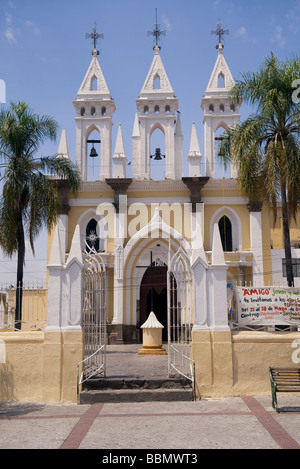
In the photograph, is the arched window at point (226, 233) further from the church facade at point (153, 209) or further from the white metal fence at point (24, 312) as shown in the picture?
the white metal fence at point (24, 312)

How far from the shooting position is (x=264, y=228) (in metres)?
20.5

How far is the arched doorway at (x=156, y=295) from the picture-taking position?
20828 mm

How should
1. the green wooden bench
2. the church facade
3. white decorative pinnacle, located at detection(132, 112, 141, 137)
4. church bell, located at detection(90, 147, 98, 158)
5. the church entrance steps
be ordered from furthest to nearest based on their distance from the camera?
church bell, located at detection(90, 147, 98, 158)
white decorative pinnacle, located at detection(132, 112, 141, 137)
the church facade
the church entrance steps
the green wooden bench

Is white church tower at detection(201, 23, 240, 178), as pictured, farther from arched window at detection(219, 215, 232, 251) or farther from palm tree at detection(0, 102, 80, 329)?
palm tree at detection(0, 102, 80, 329)

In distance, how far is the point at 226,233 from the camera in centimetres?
2083

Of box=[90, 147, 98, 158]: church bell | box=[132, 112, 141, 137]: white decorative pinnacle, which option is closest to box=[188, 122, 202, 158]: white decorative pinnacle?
box=[132, 112, 141, 137]: white decorative pinnacle

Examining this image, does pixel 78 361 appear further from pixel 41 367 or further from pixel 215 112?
pixel 215 112

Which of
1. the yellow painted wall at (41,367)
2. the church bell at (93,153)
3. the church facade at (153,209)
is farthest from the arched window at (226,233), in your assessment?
the yellow painted wall at (41,367)

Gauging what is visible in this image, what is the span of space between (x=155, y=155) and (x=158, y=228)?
11.9 ft

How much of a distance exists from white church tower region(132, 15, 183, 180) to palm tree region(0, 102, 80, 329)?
518 cm

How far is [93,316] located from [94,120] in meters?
13.2

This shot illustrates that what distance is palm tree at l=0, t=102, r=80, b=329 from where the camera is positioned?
52.2ft

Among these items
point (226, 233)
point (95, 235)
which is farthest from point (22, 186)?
point (226, 233)

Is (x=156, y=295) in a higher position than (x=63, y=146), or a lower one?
lower
